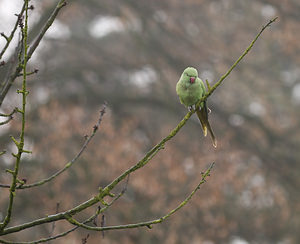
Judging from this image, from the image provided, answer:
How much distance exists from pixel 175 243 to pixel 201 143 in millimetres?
2650

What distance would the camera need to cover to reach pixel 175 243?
31.3 feet

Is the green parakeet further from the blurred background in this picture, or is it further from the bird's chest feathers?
the blurred background

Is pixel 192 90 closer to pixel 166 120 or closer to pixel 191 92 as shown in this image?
pixel 191 92

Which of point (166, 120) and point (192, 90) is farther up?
point (166, 120)

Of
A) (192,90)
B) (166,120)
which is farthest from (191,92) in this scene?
(166,120)

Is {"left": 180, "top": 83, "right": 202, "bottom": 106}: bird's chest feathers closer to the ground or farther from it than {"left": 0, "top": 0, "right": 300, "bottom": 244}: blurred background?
closer to the ground

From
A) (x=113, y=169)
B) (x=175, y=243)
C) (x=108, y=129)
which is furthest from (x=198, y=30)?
(x=175, y=243)

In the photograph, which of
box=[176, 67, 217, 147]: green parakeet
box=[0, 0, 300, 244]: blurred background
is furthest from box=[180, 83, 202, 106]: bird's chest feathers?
box=[0, 0, 300, 244]: blurred background

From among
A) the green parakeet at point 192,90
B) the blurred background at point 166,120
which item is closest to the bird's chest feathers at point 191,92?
the green parakeet at point 192,90

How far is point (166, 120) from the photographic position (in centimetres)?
1144

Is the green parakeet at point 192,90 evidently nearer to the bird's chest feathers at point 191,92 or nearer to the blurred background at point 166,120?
the bird's chest feathers at point 191,92

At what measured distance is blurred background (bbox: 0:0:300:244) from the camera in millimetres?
9562

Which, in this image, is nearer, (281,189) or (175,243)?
(175,243)

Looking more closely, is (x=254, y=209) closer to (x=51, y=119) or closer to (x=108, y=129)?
(x=108, y=129)
